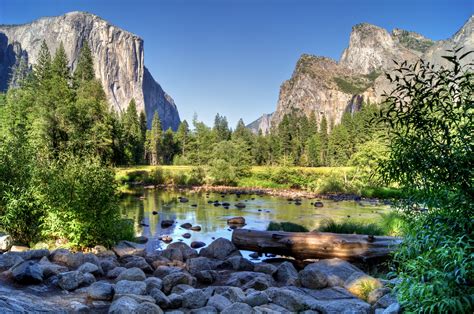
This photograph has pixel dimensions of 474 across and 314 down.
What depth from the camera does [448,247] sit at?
12.9 ft

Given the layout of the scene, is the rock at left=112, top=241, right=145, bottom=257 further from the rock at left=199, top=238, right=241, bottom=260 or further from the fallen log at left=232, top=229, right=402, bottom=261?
the fallen log at left=232, top=229, right=402, bottom=261

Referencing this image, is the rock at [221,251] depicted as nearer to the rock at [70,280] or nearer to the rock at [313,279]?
the rock at [313,279]

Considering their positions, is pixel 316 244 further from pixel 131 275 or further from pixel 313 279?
pixel 131 275

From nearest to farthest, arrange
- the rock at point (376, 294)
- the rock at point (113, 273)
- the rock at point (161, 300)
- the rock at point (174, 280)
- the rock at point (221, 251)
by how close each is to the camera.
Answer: the rock at point (161, 300) → the rock at point (376, 294) → the rock at point (174, 280) → the rock at point (113, 273) → the rock at point (221, 251)

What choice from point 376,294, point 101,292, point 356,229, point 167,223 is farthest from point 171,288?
point 167,223

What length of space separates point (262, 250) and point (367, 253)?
11.0ft

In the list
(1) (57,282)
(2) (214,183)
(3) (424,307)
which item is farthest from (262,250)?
(2) (214,183)

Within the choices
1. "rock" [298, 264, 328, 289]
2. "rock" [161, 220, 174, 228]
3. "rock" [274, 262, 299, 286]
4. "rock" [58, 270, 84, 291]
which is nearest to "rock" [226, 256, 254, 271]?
"rock" [274, 262, 299, 286]

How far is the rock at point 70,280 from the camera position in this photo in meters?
6.64

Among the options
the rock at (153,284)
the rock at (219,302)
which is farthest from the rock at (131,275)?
the rock at (219,302)

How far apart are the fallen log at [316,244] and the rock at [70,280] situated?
6.57 m

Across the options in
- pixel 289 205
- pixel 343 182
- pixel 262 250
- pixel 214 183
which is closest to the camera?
pixel 262 250

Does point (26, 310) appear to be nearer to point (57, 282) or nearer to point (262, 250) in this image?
→ point (57, 282)

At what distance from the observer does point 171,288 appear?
24.6ft
